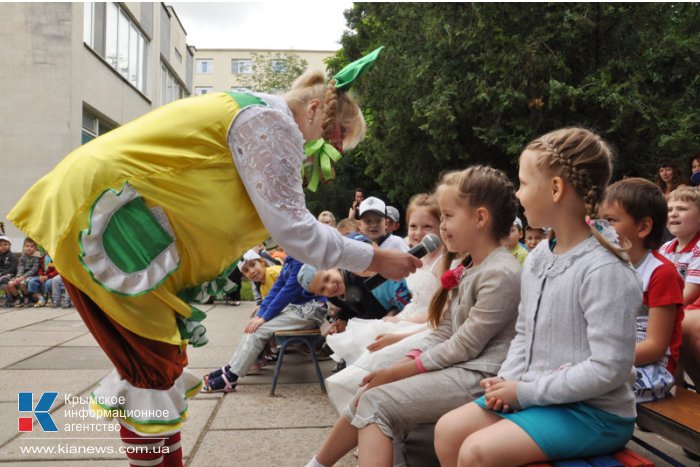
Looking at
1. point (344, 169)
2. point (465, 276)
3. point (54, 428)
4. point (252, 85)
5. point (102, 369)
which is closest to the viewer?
point (465, 276)

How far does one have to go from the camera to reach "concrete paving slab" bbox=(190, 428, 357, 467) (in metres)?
3.28

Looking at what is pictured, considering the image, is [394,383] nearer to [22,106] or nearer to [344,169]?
[22,106]

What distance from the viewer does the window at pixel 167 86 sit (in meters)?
27.1

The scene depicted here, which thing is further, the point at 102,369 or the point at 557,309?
the point at 102,369

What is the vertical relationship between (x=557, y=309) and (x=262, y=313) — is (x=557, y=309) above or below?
above

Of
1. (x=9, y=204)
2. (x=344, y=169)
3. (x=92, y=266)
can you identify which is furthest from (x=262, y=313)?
(x=344, y=169)

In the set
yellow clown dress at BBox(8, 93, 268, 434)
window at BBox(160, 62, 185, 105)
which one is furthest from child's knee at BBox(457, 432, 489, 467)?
window at BBox(160, 62, 185, 105)

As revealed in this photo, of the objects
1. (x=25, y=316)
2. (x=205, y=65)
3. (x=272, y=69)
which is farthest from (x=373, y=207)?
(x=205, y=65)

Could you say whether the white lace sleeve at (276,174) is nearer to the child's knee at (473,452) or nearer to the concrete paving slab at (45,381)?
the child's knee at (473,452)

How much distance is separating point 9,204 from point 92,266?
52.0ft

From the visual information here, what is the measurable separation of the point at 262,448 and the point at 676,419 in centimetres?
226

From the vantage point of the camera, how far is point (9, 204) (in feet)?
51.0

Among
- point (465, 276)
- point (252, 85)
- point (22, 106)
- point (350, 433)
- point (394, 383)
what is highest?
point (252, 85)

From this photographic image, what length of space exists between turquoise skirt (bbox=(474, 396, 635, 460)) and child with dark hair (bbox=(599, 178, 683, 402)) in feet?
1.77
